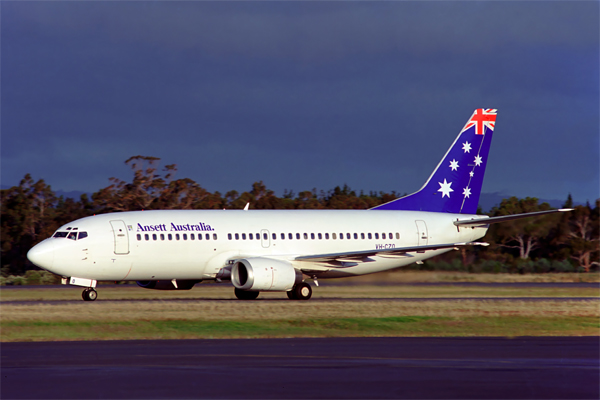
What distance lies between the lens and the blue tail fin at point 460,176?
39781 mm

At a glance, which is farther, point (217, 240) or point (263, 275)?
point (217, 240)

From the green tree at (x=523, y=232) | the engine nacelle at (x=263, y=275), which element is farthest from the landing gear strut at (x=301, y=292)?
the green tree at (x=523, y=232)

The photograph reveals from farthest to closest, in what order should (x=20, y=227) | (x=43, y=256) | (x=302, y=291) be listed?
1. (x=20, y=227)
2. (x=302, y=291)
3. (x=43, y=256)

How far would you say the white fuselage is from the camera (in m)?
31.0

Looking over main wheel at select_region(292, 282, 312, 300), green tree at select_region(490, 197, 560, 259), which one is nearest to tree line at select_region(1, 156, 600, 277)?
green tree at select_region(490, 197, 560, 259)

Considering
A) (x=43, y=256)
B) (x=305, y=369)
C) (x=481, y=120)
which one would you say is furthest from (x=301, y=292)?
(x=305, y=369)

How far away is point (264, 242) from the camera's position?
111ft

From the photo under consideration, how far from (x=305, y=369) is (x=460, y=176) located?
27.5 m

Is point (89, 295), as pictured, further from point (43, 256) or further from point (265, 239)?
point (265, 239)

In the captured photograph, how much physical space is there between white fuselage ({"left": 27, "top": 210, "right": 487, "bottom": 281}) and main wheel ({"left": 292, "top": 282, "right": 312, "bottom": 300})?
1192mm

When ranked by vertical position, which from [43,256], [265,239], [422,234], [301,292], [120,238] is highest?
[422,234]

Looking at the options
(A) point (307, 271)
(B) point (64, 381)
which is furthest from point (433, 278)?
(B) point (64, 381)

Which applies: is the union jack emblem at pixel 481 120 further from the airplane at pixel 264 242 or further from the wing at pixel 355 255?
the wing at pixel 355 255

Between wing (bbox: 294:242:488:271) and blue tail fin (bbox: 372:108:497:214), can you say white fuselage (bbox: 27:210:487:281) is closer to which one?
wing (bbox: 294:242:488:271)
